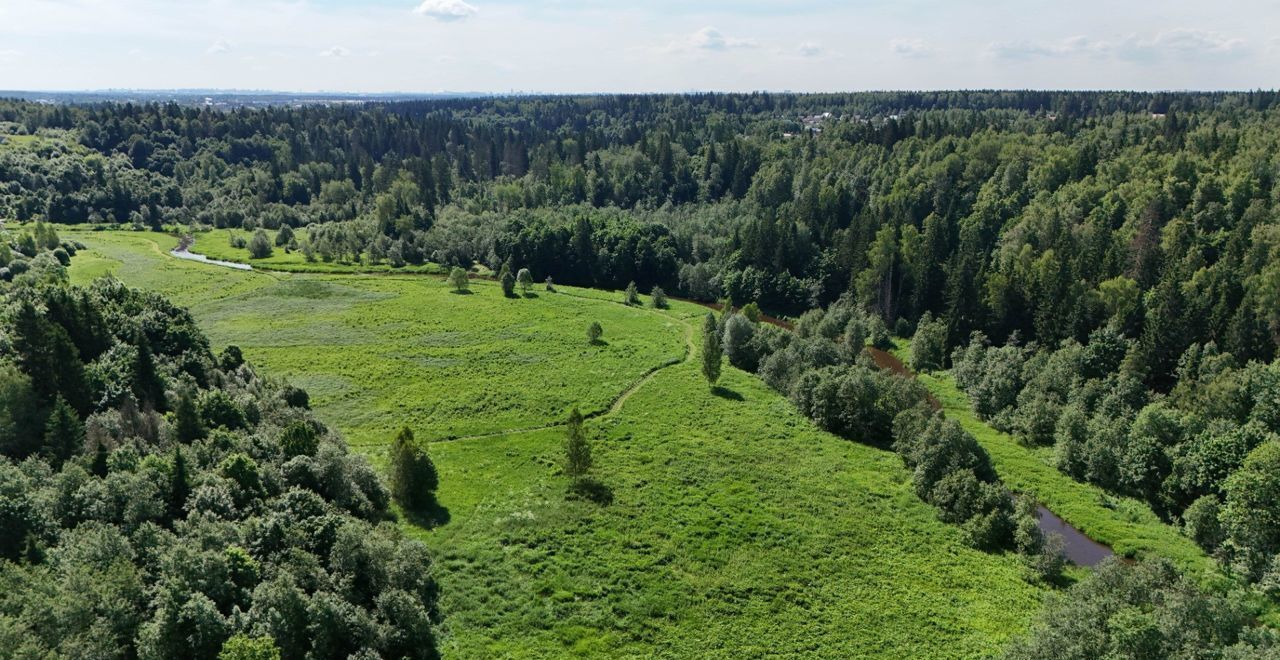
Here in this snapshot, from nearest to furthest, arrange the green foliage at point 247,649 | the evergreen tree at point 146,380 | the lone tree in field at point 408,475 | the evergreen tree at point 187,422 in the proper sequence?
the green foliage at point 247,649 → the evergreen tree at point 187,422 → the evergreen tree at point 146,380 → the lone tree in field at point 408,475

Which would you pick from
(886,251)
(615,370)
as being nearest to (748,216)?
(886,251)

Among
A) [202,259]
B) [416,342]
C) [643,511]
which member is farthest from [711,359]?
[202,259]

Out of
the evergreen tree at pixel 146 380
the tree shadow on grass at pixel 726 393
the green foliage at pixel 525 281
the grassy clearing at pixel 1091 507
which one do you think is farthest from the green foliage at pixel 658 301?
the evergreen tree at pixel 146 380

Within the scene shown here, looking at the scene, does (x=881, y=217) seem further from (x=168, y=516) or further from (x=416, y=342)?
(x=168, y=516)

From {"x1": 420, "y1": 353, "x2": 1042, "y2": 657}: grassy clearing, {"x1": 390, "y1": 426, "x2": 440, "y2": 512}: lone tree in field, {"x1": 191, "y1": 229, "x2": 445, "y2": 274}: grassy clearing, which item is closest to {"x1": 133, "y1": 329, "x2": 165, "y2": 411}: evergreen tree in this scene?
{"x1": 390, "y1": 426, "x2": 440, "y2": 512}: lone tree in field

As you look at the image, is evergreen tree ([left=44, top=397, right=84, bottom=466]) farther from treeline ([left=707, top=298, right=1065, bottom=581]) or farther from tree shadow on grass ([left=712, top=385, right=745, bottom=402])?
treeline ([left=707, top=298, right=1065, bottom=581])

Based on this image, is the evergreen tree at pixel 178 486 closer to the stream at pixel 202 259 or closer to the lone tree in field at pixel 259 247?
the stream at pixel 202 259
